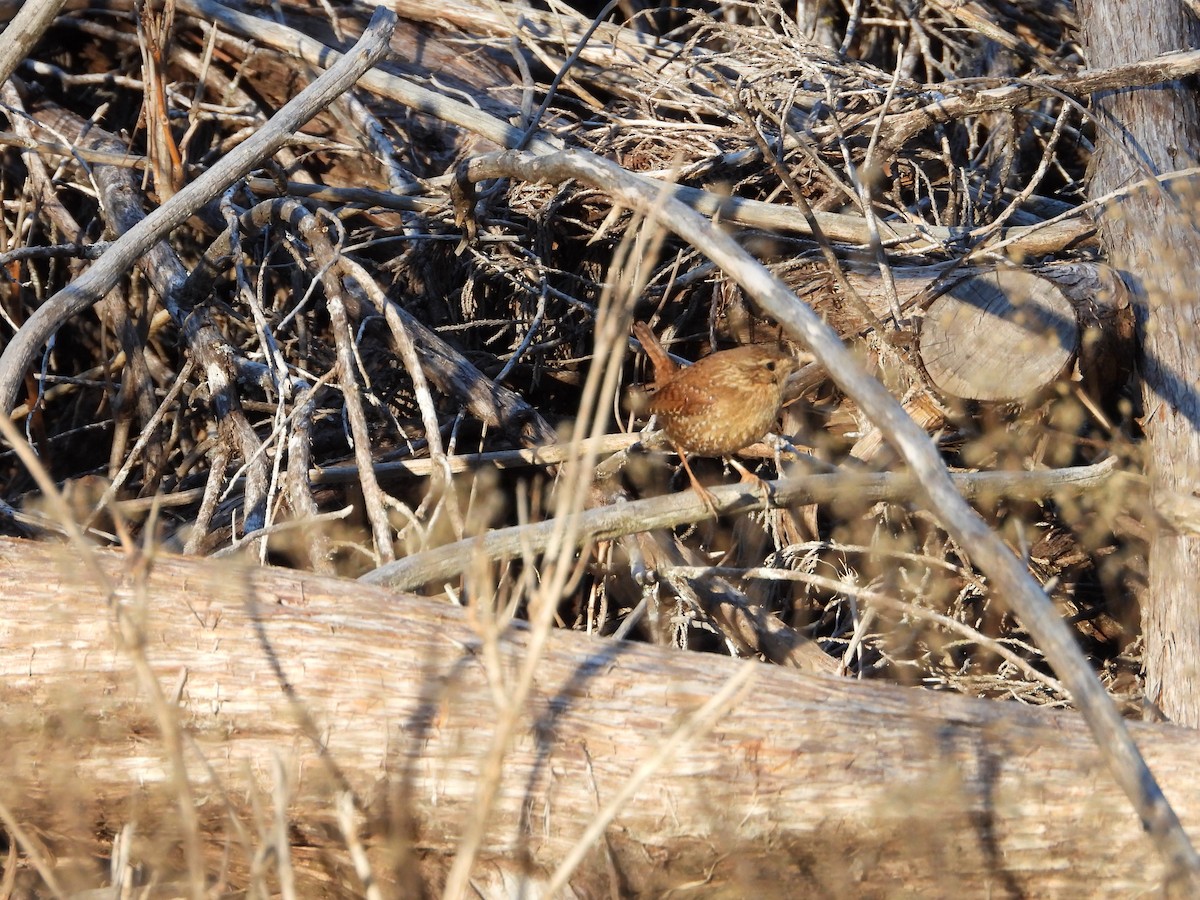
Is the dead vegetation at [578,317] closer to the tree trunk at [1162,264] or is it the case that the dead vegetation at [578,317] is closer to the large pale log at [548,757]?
the tree trunk at [1162,264]

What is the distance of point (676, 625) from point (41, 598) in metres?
2.05

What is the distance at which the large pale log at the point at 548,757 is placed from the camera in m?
2.43

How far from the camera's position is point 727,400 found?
3713mm

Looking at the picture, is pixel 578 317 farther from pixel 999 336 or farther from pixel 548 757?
pixel 548 757

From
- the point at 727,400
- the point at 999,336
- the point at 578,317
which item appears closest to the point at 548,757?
the point at 727,400

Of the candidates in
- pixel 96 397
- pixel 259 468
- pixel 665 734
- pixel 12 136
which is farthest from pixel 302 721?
pixel 96 397

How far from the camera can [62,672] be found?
251 centimetres

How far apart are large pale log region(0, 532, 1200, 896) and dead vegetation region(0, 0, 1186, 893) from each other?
0.53 meters

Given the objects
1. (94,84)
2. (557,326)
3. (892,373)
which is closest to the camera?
(892,373)

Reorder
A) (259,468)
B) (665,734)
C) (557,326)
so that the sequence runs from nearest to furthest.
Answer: (665,734) < (259,468) < (557,326)

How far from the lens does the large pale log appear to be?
7.97 ft

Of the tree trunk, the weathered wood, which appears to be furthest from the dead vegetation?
the tree trunk

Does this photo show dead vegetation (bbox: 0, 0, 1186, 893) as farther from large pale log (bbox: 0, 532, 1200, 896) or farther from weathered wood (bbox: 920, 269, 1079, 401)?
large pale log (bbox: 0, 532, 1200, 896)

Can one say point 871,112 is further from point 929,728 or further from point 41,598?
point 41,598
